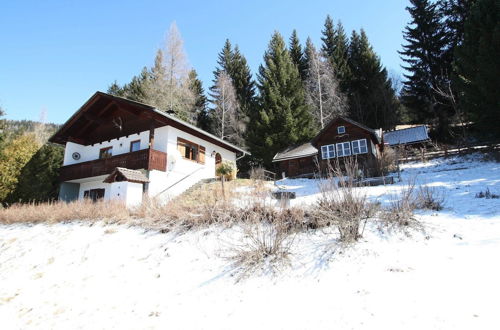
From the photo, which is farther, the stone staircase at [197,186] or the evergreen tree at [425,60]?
the evergreen tree at [425,60]

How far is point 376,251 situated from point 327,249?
89 cm

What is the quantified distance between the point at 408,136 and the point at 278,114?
14757mm

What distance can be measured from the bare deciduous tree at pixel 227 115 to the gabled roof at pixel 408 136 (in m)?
17.3

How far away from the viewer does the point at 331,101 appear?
3244 cm

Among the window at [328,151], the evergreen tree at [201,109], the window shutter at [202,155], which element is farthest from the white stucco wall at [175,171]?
the evergreen tree at [201,109]

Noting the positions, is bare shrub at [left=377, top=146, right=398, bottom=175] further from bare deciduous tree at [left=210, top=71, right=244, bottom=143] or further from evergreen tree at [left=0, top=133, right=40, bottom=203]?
evergreen tree at [left=0, top=133, right=40, bottom=203]

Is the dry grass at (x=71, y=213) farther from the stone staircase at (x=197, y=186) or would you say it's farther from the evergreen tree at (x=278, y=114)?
the evergreen tree at (x=278, y=114)

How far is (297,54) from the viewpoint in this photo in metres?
41.2

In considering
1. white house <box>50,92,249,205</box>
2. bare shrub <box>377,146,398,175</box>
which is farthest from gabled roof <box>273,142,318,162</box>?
bare shrub <box>377,146,398,175</box>

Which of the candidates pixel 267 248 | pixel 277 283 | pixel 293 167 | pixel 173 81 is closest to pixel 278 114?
pixel 293 167

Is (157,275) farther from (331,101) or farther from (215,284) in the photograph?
(331,101)

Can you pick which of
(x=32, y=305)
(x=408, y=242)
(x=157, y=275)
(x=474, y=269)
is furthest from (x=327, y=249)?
(x=32, y=305)

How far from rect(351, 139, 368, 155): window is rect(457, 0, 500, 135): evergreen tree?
24.1ft

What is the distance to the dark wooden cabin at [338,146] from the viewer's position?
23.0m
